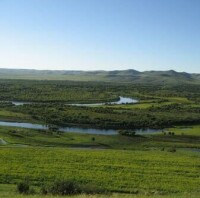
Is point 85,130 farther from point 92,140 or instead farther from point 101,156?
point 101,156

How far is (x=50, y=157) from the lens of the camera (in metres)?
51.2

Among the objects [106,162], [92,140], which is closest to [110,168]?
[106,162]

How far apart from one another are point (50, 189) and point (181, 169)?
22.6 m

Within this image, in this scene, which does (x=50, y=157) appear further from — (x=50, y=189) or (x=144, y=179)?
(x=50, y=189)

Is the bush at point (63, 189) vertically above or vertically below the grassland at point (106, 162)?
above

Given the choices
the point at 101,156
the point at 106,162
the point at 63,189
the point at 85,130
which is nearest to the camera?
the point at 63,189

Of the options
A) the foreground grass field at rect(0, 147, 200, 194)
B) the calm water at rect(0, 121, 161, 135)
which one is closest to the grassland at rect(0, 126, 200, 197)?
the foreground grass field at rect(0, 147, 200, 194)

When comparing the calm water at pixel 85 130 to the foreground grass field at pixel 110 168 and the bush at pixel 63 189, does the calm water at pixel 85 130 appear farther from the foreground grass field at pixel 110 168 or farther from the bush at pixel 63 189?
the bush at pixel 63 189

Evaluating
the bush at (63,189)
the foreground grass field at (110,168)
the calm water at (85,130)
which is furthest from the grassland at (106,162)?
the calm water at (85,130)

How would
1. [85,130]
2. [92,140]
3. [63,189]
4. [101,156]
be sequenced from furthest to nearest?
[85,130]
[92,140]
[101,156]
[63,189]

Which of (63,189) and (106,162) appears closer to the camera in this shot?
(63,189)

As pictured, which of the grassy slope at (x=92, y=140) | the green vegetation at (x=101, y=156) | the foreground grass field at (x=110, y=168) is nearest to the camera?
the green vegetation at (x=101, y=156)

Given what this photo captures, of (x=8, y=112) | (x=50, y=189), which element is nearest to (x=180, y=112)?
(x=8, y=112)

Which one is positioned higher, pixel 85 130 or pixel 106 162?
pixel 106 162
